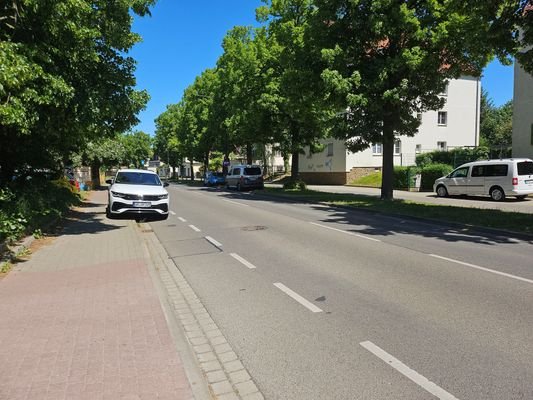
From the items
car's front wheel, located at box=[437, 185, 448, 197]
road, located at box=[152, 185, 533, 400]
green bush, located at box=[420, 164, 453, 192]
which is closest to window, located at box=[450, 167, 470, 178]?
car's front wheel, located at box=[437, 185, 448, 197]

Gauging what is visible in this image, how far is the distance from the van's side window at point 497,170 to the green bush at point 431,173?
593 centimetres

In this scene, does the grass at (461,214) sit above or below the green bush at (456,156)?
below

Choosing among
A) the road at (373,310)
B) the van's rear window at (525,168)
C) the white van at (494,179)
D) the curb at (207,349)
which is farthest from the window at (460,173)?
the curb at (207,349)

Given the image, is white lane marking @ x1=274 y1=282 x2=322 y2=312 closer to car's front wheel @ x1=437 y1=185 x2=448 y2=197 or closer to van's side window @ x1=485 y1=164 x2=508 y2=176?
van's side window @ x1=485 y1=164 x2=508 y2=176

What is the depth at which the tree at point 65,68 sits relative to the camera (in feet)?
28.6

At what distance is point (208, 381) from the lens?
3.90 meters

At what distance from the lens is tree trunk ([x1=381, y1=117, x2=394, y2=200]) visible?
19562mm

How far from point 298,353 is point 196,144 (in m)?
54.1

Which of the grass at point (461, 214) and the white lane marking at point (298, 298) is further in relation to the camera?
the grass at point (461, 214)

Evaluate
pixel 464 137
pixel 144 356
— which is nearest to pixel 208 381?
pixel 144 356

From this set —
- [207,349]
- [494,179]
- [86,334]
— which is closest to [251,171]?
[494,179]

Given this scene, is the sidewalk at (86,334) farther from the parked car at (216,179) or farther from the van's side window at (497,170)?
the parked car at (216,179)

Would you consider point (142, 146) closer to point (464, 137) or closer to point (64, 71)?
point (464, 137)

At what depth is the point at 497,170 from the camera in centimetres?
2209
